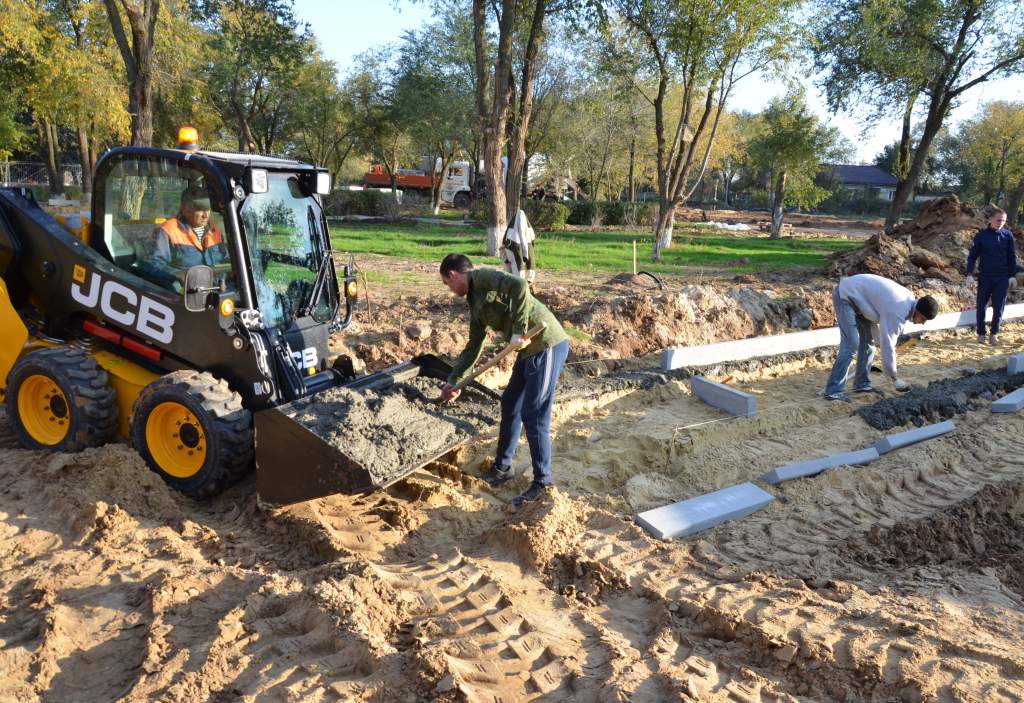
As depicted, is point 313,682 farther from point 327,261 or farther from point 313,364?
point 327,261

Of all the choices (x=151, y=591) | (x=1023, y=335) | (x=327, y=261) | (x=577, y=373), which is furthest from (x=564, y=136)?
(x=151, y=591)

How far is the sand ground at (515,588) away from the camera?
10.5 feet

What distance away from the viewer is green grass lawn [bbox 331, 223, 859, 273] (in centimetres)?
1645

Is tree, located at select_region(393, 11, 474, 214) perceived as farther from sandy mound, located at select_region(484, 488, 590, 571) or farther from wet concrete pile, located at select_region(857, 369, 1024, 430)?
sandy mound, located at select_region(484, 488, 590, 571)

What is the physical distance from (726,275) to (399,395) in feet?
40.1

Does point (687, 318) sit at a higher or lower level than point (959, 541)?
higher

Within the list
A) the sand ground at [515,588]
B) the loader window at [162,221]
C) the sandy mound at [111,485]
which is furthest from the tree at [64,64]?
the sand ground at [515,588]

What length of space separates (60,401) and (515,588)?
3440 millimetres

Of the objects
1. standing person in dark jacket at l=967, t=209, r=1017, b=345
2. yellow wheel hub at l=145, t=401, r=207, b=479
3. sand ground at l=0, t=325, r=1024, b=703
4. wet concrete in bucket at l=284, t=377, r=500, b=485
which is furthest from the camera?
standing person in dark jacket at l=967, t=209, r=1017, b=345

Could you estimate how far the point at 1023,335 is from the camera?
11.4 m

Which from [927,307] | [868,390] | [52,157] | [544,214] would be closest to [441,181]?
[544,214]

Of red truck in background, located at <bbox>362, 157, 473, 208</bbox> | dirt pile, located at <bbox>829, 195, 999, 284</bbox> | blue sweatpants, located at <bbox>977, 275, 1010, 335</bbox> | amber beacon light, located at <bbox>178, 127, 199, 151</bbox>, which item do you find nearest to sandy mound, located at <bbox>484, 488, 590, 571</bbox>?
amber beacon light, located at <bbox>178, 127, 199, 151</bbox>

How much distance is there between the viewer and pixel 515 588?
3951mm

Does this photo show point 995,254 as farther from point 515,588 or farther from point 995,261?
point 515,588
